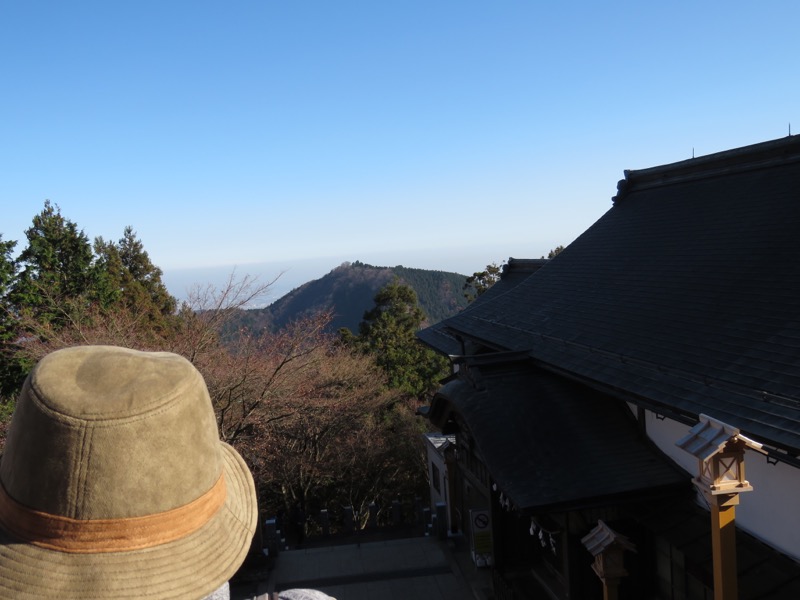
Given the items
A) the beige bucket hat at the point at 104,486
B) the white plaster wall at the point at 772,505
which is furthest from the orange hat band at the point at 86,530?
the white plaster wall at the point at 772,505

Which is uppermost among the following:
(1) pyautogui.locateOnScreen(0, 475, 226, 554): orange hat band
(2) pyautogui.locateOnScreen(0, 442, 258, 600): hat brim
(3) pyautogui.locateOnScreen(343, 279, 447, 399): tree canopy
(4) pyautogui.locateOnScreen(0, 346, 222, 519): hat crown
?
(4) pyautogui.locateOnScreen(0, 346, 222, 519): hat crown

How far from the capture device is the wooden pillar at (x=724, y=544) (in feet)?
14.5

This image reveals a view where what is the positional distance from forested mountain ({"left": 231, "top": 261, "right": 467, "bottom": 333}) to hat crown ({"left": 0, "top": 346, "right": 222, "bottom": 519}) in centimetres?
6182

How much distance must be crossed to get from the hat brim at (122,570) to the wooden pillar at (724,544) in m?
3.95

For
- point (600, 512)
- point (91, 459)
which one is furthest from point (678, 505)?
point (91, 459)

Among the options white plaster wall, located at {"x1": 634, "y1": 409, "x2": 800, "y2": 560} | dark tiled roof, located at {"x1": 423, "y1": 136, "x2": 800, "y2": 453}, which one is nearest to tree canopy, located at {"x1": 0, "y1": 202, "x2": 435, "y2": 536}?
dark tiled roof, located at {"x1": 423, "y1": 136, "x2": 800, "y2": 453}

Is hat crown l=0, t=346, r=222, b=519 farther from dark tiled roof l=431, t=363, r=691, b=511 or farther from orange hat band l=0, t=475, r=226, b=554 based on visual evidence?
dark tiled roof l=431, t=363, r=691, b=511

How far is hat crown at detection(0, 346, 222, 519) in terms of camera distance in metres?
1.73

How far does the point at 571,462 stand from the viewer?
6992 mm

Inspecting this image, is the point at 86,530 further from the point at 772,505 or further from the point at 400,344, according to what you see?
the point at 400,344

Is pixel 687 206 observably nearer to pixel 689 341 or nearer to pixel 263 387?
pixel 689 341

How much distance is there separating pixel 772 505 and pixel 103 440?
5675mm

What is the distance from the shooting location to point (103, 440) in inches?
68.6

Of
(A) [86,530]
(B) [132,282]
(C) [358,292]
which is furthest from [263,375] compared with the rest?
(C) [358,292]
